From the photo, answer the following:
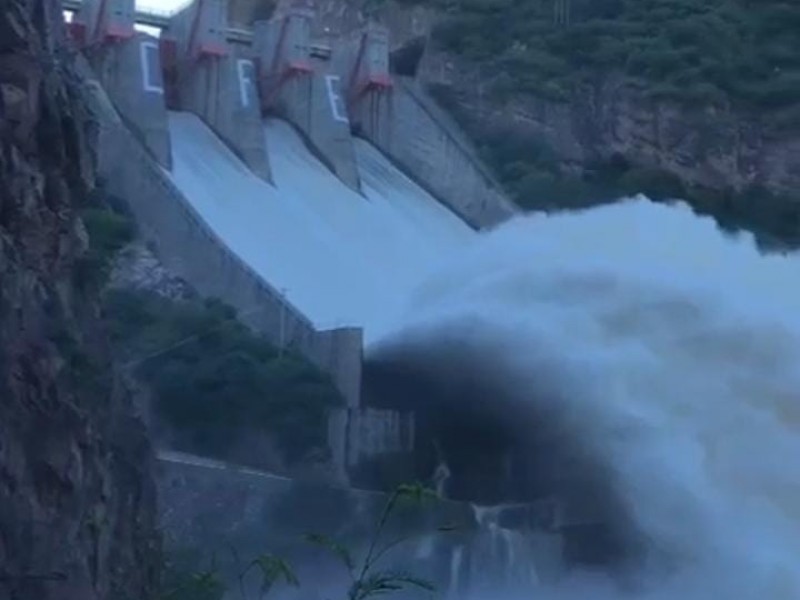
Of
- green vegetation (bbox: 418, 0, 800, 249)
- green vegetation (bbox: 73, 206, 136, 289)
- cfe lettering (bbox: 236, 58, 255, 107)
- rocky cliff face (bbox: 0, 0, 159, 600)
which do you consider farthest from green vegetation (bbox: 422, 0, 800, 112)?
rocky cliff face (bbox: 0, 0, 159, 600)

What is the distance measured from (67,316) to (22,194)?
5.05ft

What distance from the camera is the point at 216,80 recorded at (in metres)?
51.2

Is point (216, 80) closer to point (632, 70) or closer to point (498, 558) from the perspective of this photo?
point (632, 70)

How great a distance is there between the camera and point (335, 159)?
51.5 metres

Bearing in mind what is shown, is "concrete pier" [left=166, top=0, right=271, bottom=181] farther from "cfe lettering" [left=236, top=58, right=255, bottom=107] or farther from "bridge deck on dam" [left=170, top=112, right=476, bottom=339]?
"bridge deck on dam" [left=170, top=112, right=476, bottom=339]

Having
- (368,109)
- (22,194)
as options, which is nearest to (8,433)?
(22,194)

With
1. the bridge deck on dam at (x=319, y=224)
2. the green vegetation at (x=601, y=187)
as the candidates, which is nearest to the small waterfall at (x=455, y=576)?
the bridge deck on dam at (x=319, y=224)

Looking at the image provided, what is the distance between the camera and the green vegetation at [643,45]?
59844 mm

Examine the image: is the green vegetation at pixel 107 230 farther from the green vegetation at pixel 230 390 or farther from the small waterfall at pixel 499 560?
the small waterfall at pixel 499 560

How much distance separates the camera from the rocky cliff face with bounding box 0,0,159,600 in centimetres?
1970

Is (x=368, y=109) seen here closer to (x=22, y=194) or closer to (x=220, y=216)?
(x=220, y=216)

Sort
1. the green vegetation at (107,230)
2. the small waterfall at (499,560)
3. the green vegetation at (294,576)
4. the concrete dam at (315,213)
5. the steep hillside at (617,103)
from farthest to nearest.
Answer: the steep hillside at (617,103) → the green vegetation at (107,230) → the concrete dam at (315,213) → the small waterfall at (499,560) → the green vegetation at (294,576)

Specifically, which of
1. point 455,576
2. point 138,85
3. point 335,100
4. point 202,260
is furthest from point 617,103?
point 455,576

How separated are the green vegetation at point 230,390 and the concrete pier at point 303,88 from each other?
12.1 m
